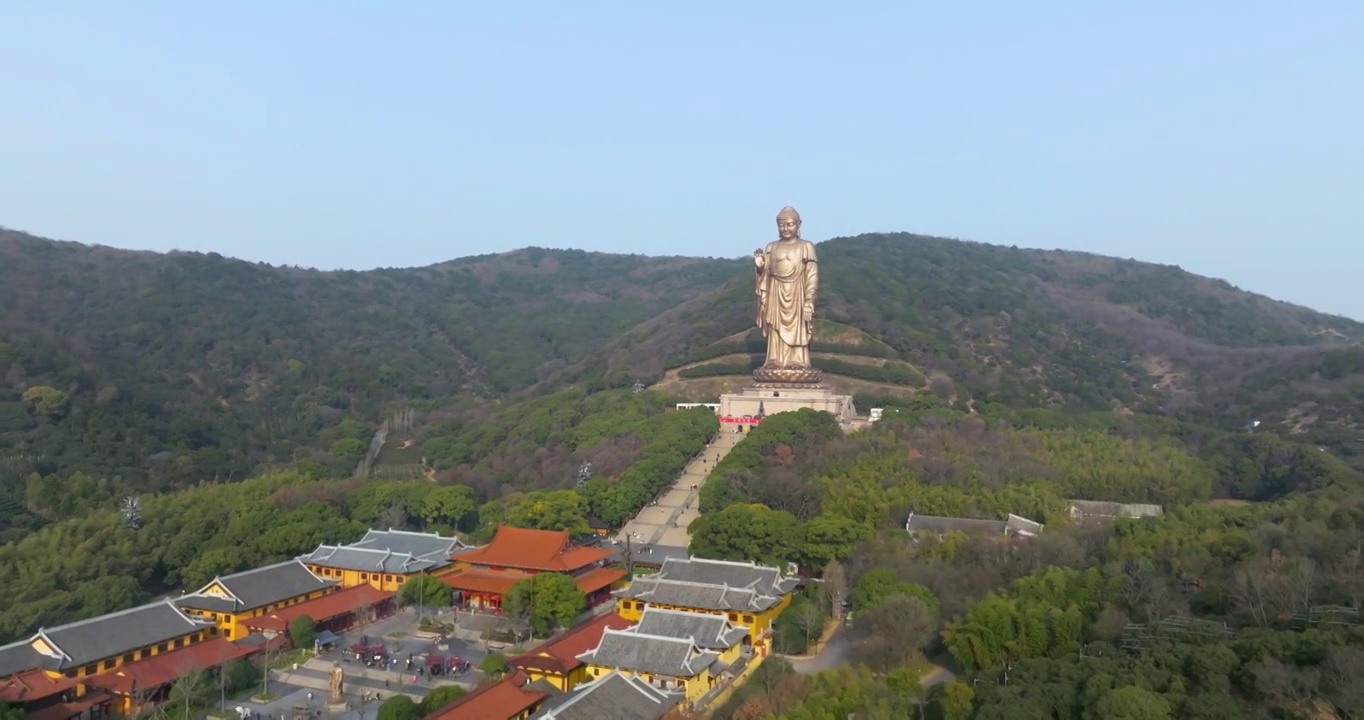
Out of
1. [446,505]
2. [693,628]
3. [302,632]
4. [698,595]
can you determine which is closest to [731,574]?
[698,595]

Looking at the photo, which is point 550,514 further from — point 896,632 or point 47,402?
point 47,402

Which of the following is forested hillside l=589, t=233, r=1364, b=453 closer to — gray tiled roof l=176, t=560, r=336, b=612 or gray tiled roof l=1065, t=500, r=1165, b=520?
gray tiled roof l=1065, t=500, r=1165, b=520

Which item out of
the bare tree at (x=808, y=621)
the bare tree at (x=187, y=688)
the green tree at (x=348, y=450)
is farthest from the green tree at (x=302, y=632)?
the green tree at (x=348, y=450)

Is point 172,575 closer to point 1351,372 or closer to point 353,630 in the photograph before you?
point 353,630

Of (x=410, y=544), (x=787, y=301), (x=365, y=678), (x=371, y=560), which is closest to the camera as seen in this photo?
(x=365, y=678)

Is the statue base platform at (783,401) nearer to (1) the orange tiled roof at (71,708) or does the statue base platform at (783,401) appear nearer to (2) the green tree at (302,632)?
(2) the green tree at (302,632)

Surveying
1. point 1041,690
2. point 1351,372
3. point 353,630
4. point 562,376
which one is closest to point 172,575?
point 353,630

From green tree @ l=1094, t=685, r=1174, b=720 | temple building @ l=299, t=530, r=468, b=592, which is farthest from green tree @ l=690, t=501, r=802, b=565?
green tree @ l=1094, t=685, r=1174, b=720
